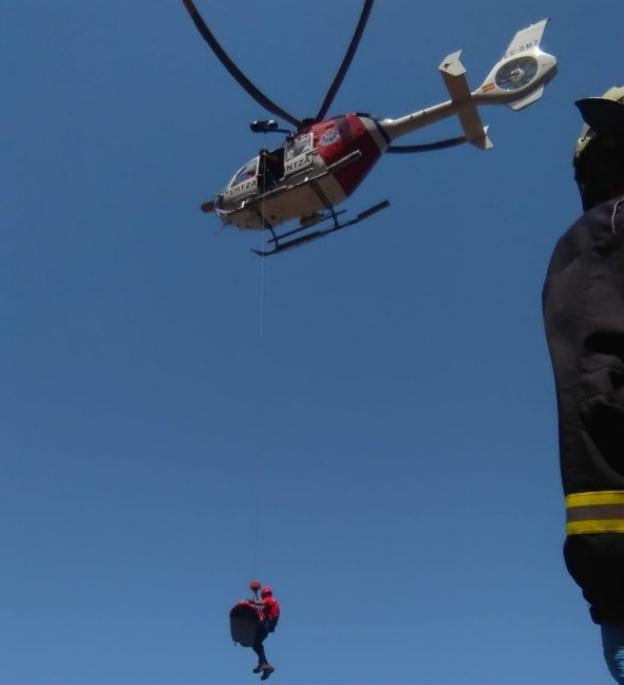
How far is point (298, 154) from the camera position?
52.5 feet

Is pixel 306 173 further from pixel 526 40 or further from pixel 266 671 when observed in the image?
pixel 266 671

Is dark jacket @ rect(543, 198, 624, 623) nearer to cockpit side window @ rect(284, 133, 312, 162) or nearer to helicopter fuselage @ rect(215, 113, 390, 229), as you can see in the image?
helicopter fuselage @ rect(215, 113, 390, 229)

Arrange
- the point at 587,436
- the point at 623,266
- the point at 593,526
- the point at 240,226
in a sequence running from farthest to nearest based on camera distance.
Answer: the point at 240,226
the point at 623,266
the point at 587,436
the point at 593,526

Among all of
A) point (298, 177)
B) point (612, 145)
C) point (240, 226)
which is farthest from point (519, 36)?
point (612, 145)

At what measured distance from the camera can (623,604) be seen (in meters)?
1.81

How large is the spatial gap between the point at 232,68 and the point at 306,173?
3352 mm

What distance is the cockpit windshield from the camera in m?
16.5

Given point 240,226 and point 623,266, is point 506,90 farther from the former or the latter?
point 623,266

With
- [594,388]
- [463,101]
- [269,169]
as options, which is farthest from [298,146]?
[594,388]

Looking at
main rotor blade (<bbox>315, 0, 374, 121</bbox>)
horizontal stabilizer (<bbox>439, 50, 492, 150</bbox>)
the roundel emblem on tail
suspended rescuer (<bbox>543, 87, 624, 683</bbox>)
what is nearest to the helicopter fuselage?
main rotor blade (<bbox>315, 0, 374, 121</bbox>)

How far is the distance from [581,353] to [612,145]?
2.40 feet

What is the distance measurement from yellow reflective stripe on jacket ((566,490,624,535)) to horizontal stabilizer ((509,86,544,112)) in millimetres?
15061

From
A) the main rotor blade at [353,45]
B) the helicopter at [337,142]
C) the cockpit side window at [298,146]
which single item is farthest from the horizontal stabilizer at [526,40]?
the cockpit side window at [298,146]

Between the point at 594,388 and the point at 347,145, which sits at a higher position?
the point at 594,388
